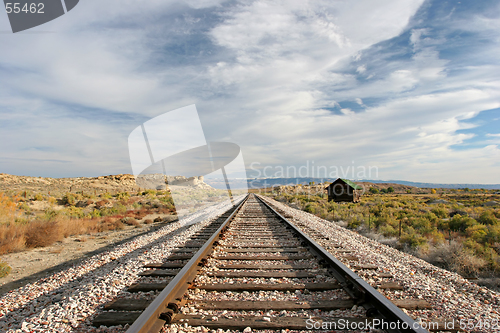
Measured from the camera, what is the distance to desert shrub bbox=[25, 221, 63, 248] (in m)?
9.41

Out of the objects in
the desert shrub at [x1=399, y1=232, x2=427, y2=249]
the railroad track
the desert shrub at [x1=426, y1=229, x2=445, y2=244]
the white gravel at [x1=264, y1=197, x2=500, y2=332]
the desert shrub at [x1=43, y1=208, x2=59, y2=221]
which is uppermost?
the desert shrub at [x1=43, y1=208, x2=59, y2=221]

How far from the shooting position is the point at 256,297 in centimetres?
358

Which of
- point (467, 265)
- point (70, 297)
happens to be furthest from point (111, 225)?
point (467, 265)

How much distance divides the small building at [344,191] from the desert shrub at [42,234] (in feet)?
89.3

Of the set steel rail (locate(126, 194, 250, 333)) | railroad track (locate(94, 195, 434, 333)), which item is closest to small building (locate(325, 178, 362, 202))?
railroad track (locate(94, 195, 434, 333))

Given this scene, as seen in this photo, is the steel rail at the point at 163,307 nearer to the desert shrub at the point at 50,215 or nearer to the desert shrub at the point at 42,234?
the desert shrub at the point at 42,234

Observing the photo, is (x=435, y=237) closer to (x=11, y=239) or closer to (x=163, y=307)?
(x=163, y=307)

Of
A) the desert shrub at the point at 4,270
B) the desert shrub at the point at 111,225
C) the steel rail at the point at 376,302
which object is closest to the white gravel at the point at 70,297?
the desert shrub at the point at 4,270

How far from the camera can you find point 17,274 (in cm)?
650

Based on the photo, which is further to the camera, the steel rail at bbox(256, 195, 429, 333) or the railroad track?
the railroad track

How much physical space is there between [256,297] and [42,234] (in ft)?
31.7

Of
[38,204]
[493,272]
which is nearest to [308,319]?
[493,272]

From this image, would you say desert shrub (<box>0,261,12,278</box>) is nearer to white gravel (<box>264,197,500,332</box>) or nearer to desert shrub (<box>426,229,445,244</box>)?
white gravel (<box>264,197,500,332</box>)

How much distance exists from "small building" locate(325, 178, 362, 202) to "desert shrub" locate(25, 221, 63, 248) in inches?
1072
